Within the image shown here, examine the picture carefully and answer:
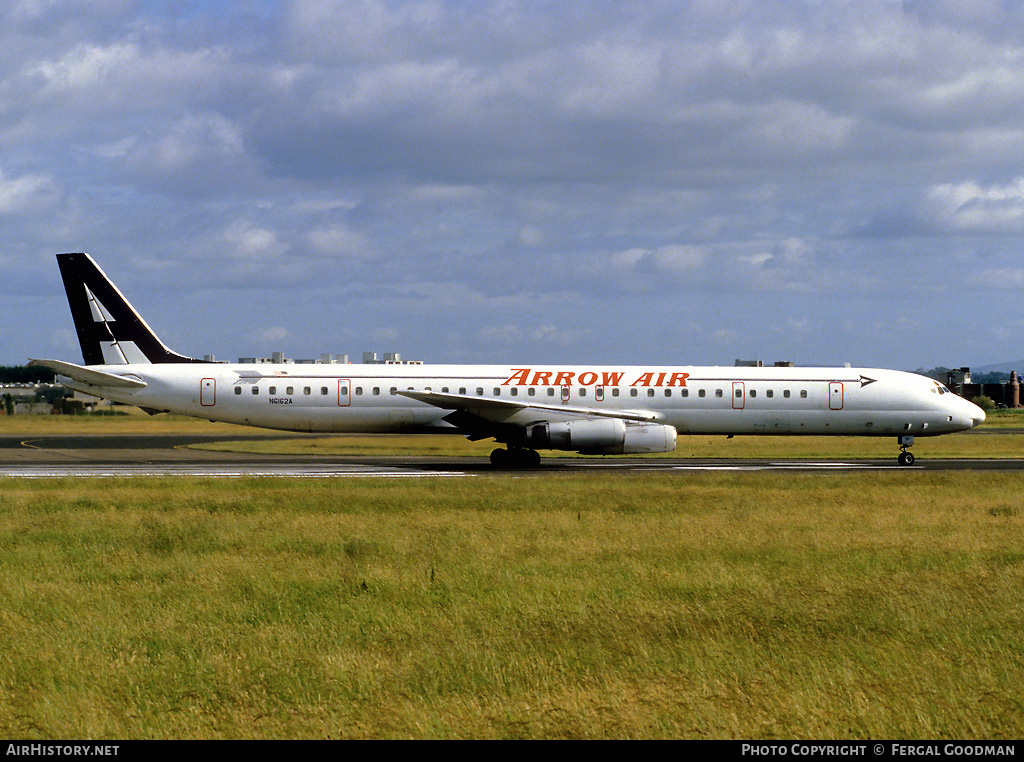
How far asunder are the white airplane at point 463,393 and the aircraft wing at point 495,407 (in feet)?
0.27

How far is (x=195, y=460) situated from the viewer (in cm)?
3656

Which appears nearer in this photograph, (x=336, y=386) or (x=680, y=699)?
(x=680, y=699)

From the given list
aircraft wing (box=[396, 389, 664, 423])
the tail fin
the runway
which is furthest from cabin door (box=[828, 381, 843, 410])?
the tail fin

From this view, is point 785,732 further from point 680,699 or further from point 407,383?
point 407,383

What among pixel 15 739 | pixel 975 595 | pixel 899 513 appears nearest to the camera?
pixel 15 739

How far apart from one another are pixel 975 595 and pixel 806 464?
2499 cm

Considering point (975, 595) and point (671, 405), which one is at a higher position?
point (671, 405)

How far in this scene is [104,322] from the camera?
36.1m

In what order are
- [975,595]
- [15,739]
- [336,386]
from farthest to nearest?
[336,386], [975,595], [15,739]

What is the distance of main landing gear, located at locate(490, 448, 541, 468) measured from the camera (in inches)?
1334

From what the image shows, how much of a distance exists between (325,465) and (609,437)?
10.3 meters

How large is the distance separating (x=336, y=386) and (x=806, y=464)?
1755 centimetres

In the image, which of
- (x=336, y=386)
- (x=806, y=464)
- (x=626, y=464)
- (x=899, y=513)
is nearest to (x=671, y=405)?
(x=626, y=464)

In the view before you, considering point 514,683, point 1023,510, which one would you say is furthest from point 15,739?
point 1023,510
